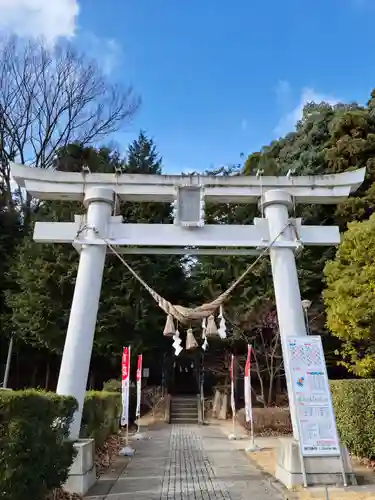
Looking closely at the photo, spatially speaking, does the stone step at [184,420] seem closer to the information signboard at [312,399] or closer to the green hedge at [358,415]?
the green hedge at [358,415]

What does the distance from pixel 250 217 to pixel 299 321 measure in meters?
12.2

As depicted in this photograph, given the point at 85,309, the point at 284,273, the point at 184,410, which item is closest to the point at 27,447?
the point at 85,309

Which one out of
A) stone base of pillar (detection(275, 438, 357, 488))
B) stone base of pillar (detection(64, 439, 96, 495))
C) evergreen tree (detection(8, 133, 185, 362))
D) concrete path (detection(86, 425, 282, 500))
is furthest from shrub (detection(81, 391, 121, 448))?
stone base of pillar (detection(275, 438, 357, 488))

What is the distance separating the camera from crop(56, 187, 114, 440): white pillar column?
22.1ft

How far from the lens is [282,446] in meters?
6.84

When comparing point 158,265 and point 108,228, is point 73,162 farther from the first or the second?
point 108,228

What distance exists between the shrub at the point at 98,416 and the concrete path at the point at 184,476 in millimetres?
835

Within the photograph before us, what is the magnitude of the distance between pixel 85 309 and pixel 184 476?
337 centimetres

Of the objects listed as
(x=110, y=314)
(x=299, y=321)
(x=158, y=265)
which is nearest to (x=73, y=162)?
(x=158, y=265)

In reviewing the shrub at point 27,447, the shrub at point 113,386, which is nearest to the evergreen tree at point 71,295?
the shrub at point 113,386

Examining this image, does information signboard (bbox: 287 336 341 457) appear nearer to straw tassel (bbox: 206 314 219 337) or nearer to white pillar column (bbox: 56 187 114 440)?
straw tassel (bbox: 206 314 219 337)

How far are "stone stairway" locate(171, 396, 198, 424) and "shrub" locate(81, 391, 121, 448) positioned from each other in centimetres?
539

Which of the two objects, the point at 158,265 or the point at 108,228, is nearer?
the point at 108,228

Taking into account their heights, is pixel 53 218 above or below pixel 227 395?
above
